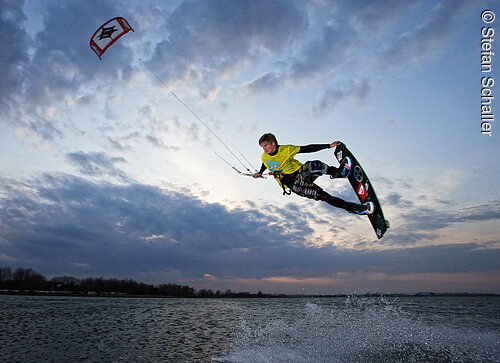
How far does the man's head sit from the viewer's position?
25.1 feet

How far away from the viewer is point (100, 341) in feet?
58.2

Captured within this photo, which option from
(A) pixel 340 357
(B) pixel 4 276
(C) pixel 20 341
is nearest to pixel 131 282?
(B) pixel 4 276

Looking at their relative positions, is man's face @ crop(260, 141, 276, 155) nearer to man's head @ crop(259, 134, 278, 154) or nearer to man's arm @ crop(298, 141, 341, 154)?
man's head @ crop(259, 134, 278, 154)

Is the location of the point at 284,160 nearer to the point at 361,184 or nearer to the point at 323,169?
the point at 323,169

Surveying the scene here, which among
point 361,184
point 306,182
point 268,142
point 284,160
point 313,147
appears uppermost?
point 268,142

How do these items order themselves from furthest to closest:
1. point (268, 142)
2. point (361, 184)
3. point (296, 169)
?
1. point (361, 184)
2. point (296, 169)
3. point (268, 142)

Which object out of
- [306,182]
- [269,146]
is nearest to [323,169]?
[306,182]

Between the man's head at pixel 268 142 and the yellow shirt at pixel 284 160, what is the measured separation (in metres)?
0.18

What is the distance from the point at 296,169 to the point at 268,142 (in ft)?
3.29

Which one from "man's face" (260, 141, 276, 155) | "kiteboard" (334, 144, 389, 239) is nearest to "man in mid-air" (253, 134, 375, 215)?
"man's face" (260, 141, 276, 155)

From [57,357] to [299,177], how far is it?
45.1 feet

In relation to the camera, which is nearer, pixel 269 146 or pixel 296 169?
pixel 269 146

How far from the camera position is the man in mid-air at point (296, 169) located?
769 cm

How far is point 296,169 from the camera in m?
7.82
